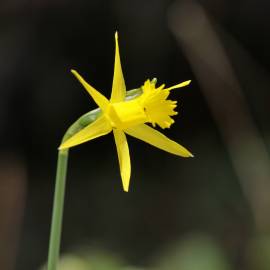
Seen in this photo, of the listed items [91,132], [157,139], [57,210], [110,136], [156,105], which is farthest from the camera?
[110,136]

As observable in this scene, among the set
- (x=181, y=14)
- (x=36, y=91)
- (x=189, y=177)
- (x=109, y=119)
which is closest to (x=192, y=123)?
(x=189, y=177)

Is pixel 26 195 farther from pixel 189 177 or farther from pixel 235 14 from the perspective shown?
pixel 235 14

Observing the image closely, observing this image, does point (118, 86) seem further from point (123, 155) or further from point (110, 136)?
point (110, 136)

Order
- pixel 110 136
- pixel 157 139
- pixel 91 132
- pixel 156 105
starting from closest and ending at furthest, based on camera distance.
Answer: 1. pixel 91 132
2. pixel 157 139
3. pixel 156 105
4. pixel 110 136

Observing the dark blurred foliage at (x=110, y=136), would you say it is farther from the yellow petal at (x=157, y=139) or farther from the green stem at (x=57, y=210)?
the green stem at (x=57, y=210)

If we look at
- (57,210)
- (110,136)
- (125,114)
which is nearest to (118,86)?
(125,114)

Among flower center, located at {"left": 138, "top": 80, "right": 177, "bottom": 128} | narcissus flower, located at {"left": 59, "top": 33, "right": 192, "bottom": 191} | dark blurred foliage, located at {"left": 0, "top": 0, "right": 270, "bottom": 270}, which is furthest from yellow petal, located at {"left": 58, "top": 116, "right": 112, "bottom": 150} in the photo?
dark blurred foliage, located at {"left": 0, "top": 0, "right": 270, "bottom": 270}
